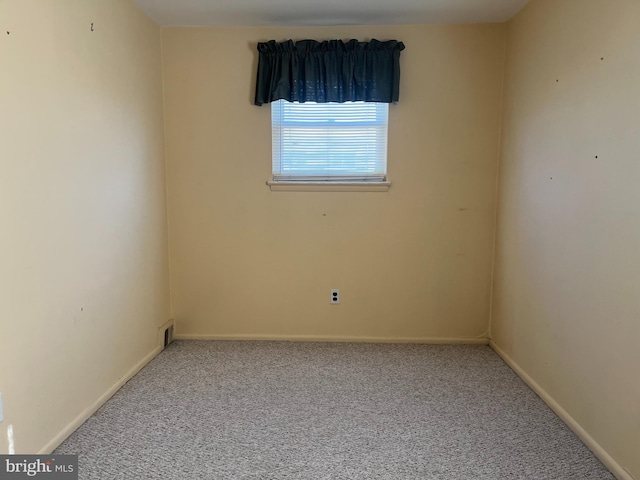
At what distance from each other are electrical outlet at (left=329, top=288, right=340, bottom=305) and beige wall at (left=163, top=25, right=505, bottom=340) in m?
0.03

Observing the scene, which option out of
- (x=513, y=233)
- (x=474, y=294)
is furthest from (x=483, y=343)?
(x=513, y=233)

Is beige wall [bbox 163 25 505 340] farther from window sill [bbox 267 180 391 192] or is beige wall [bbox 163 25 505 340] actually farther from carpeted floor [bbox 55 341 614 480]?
carpeted floor [bbox 55 341 614 480]

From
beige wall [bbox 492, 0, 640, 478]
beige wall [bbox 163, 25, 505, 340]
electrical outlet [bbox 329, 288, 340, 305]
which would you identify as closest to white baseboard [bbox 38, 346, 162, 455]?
beige wall [bbox 163, 25, 505, 340]

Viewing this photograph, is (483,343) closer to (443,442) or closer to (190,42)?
(443,442)

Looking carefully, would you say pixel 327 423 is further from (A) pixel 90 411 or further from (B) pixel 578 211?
(B) pixel 578 211

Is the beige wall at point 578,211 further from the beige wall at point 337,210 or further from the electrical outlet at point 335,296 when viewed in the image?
the electrical outlet at point 335,296

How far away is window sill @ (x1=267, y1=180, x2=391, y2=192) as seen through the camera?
2.77 metres

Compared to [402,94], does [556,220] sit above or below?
below

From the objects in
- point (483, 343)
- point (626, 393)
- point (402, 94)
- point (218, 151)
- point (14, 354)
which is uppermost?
point (402, 94)

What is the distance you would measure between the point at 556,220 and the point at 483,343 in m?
1.23

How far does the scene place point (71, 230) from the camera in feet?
5.83

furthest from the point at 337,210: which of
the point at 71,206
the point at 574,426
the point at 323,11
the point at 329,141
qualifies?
the point at 574,426

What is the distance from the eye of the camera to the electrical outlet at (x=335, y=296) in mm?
2889

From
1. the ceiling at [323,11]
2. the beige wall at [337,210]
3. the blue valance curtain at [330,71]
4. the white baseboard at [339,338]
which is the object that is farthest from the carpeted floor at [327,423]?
the ceiling at [323,11]
